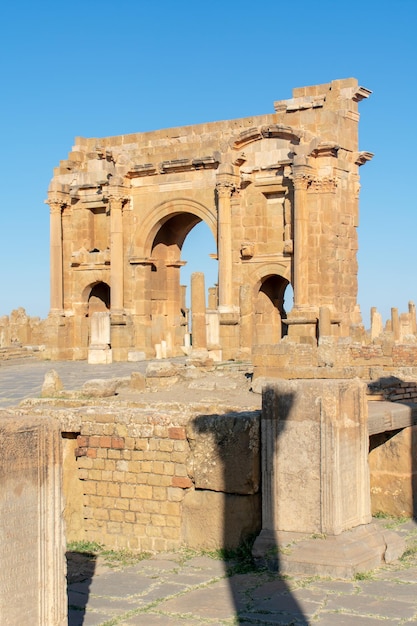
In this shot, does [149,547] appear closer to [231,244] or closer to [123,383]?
[123,383]

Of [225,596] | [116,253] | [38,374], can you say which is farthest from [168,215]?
[225,596]

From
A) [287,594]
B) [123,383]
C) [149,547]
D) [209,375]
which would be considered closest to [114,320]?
[209,375]

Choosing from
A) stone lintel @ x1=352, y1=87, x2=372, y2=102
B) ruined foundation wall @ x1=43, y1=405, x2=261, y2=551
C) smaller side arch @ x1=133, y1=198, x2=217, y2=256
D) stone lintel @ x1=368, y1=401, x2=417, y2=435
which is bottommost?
ruined foundation wall @ x1=43, y1=405, x2=261, y2=551

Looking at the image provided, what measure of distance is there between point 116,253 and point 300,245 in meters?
5.97

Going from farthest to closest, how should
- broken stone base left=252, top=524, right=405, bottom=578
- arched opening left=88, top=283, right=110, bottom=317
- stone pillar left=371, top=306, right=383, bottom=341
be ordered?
1. stone pillar left=371, top=306, right=383, bottom=341
2. arched opening left=88, top=283, right=110, bottom=317
3. broken stone base left=252, top=524, right=405, bottom=578

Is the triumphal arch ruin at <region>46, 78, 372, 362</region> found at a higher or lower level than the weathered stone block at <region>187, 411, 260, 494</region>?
higher

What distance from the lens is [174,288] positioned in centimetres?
2845

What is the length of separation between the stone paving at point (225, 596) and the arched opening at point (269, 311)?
58.9 feet

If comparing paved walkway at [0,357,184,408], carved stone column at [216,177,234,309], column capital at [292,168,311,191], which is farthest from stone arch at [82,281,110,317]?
column capital at [292,168,311,191]

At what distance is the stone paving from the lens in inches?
230

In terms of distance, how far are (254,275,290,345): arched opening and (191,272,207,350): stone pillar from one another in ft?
14.3

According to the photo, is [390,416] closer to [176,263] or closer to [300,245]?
[300,245]

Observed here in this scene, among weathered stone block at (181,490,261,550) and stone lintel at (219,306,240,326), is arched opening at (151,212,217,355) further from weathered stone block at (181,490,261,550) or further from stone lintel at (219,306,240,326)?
weathered stone block at (181,490,261,550)

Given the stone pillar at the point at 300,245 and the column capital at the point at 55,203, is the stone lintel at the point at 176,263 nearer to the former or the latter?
the column capital at the point at 55,203
